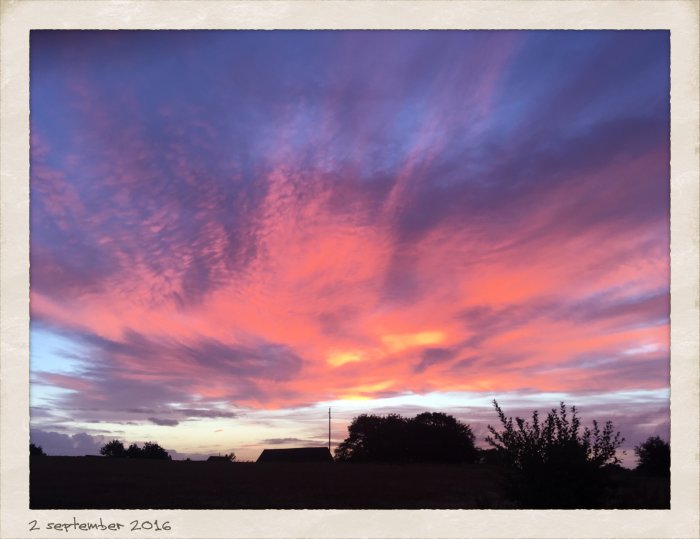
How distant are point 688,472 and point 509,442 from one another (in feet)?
9.04

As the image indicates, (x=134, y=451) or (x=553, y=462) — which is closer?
(x=553, y=462)

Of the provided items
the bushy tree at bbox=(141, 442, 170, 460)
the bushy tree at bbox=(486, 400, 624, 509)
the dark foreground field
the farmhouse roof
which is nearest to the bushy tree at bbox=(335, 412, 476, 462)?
the farmhouse roof

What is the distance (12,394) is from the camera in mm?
7668

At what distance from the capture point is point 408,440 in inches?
1982

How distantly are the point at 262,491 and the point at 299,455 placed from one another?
4406 cm

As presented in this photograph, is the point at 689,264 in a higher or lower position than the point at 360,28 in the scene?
lower

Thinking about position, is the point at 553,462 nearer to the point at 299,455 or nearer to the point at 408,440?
the point at 408,440

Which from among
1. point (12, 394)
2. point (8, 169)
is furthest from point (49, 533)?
point (8, 169)

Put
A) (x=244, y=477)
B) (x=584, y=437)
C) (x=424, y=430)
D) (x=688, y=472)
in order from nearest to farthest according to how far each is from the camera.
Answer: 1. (x=688, y=472)
2. (x=584, y=437)
3. (x=244, y=477)
4. (x=424, y=430)

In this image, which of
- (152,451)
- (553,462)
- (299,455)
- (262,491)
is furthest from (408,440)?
(553,462)

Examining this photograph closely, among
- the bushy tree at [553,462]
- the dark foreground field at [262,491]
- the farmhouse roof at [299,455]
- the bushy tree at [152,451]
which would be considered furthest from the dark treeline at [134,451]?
the bushy tree at [553,462]

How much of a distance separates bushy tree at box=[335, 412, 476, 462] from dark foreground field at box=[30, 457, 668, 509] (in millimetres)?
24219

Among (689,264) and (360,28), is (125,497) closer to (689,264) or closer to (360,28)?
(360,28)

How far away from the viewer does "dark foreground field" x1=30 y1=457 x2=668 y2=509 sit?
11.6m
